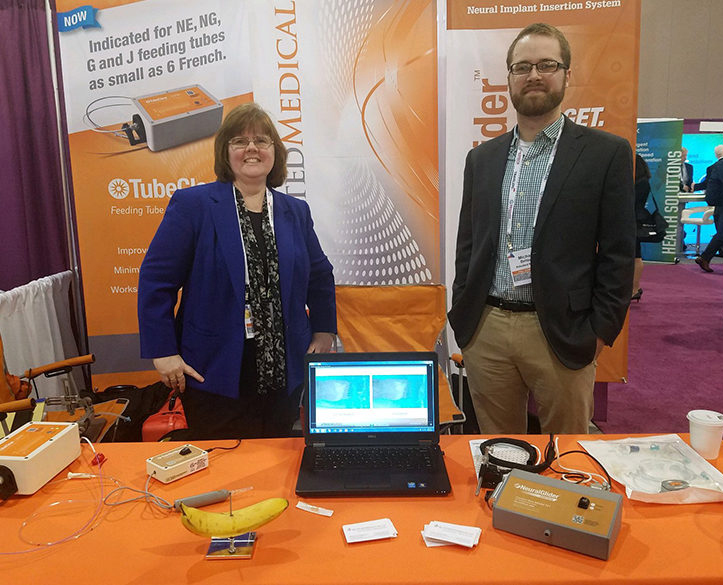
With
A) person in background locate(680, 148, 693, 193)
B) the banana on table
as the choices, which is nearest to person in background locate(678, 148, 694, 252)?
person in background locate(680, 148, 693, 193)

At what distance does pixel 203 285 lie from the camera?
1.95 m

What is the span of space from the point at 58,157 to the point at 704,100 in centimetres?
564

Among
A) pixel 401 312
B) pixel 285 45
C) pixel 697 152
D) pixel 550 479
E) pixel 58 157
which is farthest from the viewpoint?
pixel 697 152

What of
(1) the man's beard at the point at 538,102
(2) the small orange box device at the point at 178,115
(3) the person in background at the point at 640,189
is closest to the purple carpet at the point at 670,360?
(3) the person in background at the point at 640,189

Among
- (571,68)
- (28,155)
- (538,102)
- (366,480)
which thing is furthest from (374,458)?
(28,155)

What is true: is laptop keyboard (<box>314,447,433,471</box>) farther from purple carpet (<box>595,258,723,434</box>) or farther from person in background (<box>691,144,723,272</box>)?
person in background (<box>691,144,723,272</box>)

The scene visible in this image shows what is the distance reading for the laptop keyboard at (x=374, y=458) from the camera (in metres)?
1.44

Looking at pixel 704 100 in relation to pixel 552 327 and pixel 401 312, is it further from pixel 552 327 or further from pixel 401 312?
pixel 552 327

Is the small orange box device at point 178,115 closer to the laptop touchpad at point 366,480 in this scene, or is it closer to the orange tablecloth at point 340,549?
the orange tablecloth at point 340,549

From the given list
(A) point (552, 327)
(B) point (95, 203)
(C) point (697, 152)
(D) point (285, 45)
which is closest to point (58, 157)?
(B) point (95, 203)

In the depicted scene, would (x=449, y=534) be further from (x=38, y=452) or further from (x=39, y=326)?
(x=39, y=326)

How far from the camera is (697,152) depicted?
9914mm

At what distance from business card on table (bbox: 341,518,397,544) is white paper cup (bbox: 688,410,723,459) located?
0.82 meters

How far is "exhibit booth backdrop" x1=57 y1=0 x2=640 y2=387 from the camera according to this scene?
314cm
